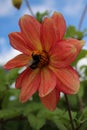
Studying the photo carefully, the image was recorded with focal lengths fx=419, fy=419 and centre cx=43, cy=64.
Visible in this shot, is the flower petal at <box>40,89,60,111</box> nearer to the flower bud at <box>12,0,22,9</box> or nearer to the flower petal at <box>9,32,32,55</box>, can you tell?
the flower petal at <box>9,32,32,55</box>

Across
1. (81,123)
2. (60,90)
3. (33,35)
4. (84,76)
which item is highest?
(33,35)

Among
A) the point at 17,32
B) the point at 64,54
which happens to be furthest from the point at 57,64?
the point at 17,32

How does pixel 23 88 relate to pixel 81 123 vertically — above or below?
above

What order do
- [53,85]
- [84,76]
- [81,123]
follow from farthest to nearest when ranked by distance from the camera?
1. [84,76]
2. [81,123]
3. [53,85]

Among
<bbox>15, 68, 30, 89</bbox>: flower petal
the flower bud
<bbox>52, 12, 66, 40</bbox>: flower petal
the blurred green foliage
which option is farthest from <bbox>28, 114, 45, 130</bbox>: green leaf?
the flower bud

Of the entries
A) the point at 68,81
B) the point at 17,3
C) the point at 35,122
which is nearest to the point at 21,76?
the point at 68,81

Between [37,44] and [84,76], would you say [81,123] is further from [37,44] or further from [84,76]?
[84,76]

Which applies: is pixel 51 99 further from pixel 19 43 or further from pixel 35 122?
pixel 35 122
